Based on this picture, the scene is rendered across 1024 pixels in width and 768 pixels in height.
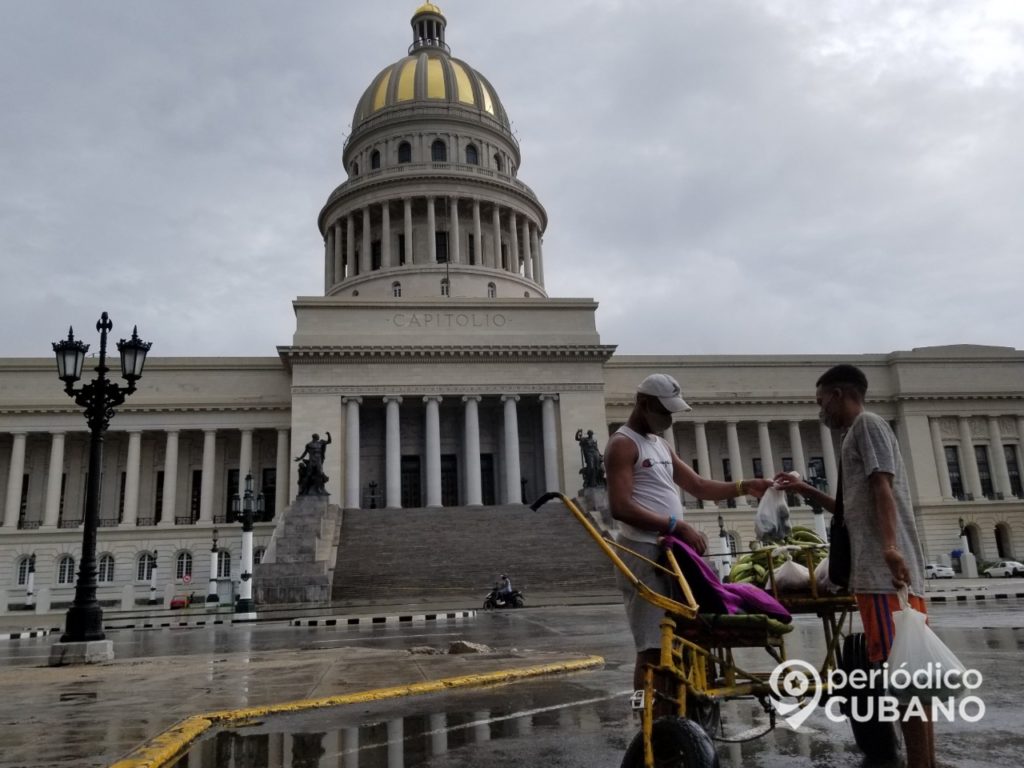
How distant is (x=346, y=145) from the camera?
69250 millimetres

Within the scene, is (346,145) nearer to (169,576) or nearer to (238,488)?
(238,488)

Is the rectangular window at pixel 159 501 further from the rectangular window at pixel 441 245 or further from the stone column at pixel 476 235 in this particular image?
the stone column at pixel 476 235

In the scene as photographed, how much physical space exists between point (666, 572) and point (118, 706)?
5.90 m

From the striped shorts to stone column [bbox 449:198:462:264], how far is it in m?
56.8

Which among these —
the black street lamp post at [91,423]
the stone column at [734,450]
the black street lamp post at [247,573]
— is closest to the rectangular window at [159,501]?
the black street lamp post at [247,573]

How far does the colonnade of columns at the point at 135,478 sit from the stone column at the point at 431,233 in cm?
1832

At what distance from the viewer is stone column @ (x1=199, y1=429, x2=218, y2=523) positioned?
4794cm

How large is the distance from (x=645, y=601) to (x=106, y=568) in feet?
159

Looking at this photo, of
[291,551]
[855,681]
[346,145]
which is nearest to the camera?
[855,681]

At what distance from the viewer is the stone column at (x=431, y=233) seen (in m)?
60.4

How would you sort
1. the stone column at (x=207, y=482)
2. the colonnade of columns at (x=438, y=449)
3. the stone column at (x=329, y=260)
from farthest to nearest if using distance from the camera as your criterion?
the stone column at (x=329, y=260)
the stone column at (x=207, y=482)
the colonnade of columns at (x=438, y=449)

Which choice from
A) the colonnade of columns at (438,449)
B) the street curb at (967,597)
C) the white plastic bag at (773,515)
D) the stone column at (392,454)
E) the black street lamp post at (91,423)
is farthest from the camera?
the colonnade of columns at (438,449)

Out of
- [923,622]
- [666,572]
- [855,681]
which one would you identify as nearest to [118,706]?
[666,572]

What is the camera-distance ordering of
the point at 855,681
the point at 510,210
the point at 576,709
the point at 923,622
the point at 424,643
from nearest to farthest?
the point at 923,622
the point at 855,681
the point at 576,709
the point at 424,643
the point at 510,210
